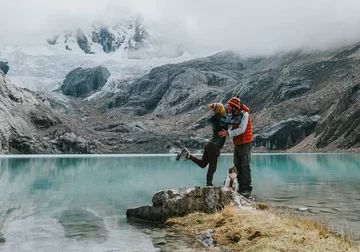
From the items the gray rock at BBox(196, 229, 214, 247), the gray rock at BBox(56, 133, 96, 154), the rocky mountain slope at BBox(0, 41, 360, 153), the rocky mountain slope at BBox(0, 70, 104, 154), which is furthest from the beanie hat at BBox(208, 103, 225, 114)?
the gray rock at BBox(56, 133, 96, 154)

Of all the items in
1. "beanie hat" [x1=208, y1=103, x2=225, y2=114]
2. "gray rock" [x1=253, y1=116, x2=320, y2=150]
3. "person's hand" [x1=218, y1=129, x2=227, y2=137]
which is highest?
"gray rock" [x1=253, y1=116, x2=320, y2=150]

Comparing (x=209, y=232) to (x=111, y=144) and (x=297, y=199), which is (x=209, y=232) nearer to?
(x=297, y=199)

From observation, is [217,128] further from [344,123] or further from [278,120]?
[278,120]

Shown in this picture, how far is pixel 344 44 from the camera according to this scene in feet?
620

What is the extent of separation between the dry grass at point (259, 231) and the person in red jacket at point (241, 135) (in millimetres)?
2653

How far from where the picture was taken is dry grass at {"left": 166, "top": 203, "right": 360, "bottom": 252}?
7441 mm

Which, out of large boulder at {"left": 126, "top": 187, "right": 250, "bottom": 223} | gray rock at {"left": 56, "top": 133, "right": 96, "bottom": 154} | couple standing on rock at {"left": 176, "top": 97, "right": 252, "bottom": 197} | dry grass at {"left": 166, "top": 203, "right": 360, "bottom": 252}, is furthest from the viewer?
gray rock at {"left": 56, "top": 133, "right": 96, "bottom": 154}

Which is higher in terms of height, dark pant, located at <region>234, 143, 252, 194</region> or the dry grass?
dark pant, located at <region>234, 143, 252, 194</region>

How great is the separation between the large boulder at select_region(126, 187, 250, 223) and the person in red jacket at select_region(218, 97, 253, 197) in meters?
1.49

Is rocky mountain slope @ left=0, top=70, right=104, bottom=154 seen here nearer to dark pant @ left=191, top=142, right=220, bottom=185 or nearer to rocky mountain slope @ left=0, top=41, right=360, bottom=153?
rocky mountain slope @ left=0, top=41, right=360, bottom=153

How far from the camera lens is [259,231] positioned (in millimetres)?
8680

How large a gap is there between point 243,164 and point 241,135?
92 cm

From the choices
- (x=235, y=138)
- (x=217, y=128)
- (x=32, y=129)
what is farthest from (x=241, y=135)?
(x=32, y=129)

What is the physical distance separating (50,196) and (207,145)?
868cm
